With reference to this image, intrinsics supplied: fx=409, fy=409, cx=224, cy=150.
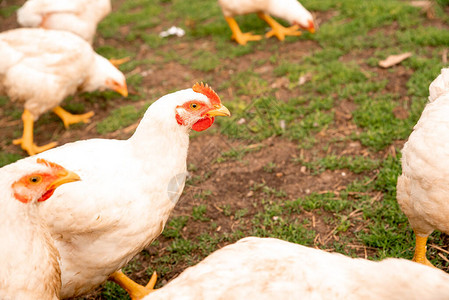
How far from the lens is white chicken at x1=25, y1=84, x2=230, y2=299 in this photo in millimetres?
2176

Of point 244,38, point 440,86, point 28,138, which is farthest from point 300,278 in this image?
point 244,38

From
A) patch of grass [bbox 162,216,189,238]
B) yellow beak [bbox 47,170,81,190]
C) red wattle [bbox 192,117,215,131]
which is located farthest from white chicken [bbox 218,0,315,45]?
yellow beak [bbox 47,170,81,190]

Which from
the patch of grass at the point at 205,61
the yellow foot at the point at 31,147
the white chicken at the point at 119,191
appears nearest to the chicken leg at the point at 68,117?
the yellow foot at the point at 31,147

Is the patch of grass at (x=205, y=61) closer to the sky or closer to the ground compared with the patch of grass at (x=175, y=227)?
closer to the sky

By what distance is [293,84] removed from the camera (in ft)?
15.0

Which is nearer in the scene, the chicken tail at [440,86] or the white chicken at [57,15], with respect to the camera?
the chicken tail at [440,86]

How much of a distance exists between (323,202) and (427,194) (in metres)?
1.11

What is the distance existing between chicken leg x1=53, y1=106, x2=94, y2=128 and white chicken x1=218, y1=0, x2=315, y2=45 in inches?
89.2

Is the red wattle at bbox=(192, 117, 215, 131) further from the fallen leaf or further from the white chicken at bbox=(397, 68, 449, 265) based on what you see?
the fallen leaf

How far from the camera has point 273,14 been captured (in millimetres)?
5605

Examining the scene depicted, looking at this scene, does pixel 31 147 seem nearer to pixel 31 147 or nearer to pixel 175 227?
pixel 31 147

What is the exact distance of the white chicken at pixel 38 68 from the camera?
4020mm

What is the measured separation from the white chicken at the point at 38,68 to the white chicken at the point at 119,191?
6.50ft

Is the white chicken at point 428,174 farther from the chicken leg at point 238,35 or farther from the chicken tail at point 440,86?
the chicken leg at point 238,35
